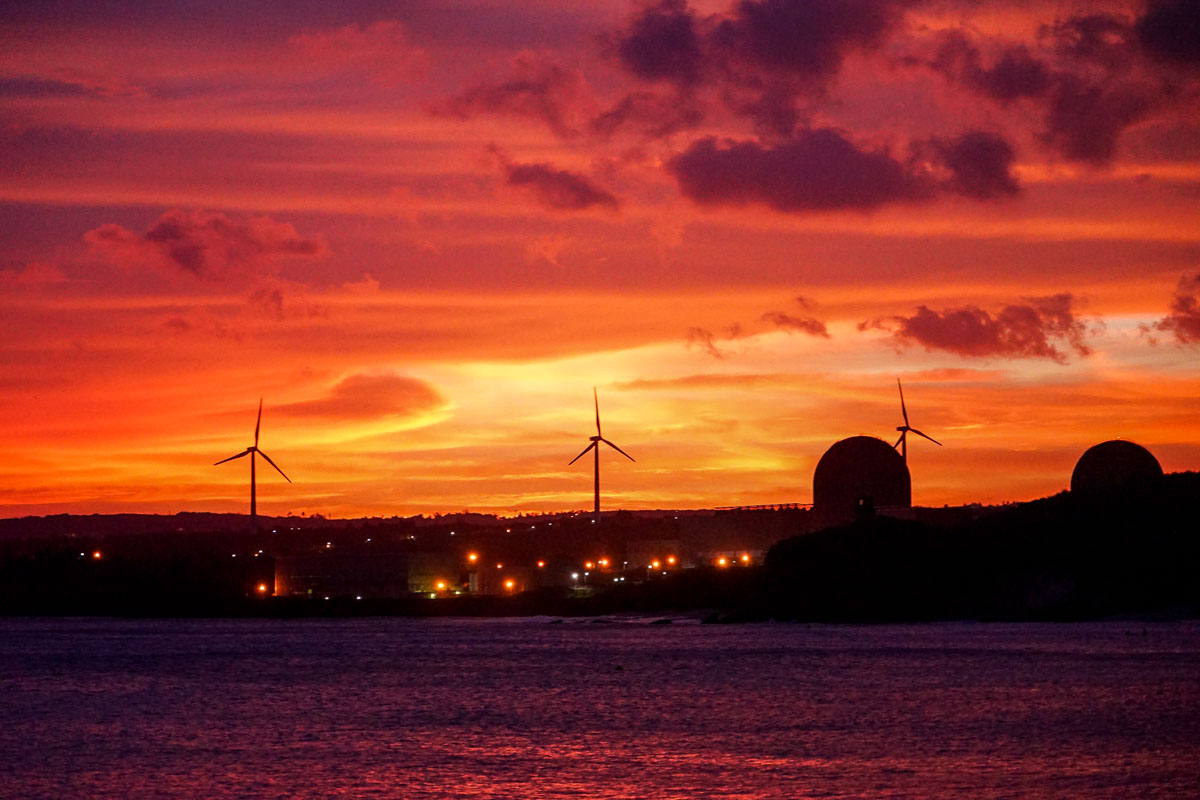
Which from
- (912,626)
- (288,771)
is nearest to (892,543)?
(912,626)

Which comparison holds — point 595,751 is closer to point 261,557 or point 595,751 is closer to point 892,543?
point 892,543

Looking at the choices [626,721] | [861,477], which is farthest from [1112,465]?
[626,721]

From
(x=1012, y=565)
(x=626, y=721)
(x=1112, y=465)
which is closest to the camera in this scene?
(x=626, y=721)

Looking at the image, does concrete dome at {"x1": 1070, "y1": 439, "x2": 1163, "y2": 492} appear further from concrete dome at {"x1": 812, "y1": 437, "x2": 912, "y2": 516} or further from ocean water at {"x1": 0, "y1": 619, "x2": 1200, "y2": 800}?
ocean water at {"x1": 0, "y1": 619, "x2": 1200, "y2": 800}

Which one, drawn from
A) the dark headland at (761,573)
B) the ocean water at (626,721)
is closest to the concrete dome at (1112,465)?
the dark headland at (761,573)

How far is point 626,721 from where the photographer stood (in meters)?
41.5

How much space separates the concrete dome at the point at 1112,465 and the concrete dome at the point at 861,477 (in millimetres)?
14936

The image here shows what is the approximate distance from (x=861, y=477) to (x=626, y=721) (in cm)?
9175

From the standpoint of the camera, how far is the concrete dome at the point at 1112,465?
12762 cm

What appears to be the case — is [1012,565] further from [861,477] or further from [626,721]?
[626,721]

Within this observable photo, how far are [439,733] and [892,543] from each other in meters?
78.0

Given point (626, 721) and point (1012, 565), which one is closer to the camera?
point (626, 721)

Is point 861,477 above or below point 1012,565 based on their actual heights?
above

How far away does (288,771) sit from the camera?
32.0 metres
